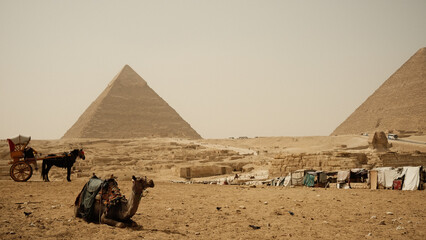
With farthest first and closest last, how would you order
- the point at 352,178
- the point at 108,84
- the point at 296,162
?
the point at 108,84, the point at 296,162, the point at 352,178

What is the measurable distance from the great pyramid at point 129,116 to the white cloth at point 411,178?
6121 centimetres

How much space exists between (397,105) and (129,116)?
47787 mm

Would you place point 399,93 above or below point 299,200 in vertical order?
above

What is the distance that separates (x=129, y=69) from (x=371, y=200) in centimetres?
8554

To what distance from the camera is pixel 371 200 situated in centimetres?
727

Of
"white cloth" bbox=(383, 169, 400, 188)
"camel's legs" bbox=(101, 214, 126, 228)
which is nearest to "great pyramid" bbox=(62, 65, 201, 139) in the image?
"white cloth" bbox=(383, 169, 400, 188)

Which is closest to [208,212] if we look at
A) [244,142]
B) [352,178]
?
[352,178]

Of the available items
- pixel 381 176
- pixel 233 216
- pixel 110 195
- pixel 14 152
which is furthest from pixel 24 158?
pixel 381 176

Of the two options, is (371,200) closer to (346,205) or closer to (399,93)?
(346,205)

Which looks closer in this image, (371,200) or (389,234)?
(389,234)

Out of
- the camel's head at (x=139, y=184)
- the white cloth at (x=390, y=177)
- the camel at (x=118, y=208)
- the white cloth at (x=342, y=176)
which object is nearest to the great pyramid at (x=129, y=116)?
the white cloth at (x=342, y=176)

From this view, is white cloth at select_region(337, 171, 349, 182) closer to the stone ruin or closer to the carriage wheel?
the stone ruin

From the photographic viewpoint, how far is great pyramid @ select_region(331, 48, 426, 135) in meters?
55.4

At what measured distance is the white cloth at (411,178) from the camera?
8.95 metres
